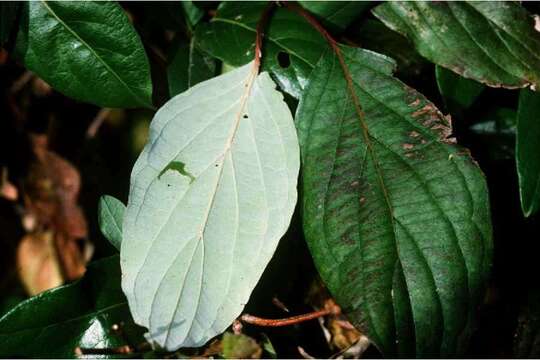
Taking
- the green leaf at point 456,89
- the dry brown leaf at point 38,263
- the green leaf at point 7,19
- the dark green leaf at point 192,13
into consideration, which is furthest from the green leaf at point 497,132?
the dry brown leaf at point 38,263

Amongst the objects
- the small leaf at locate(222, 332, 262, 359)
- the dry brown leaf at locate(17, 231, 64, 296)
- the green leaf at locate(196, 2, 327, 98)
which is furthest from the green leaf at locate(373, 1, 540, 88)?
the dry brown leaf at locate(17, 231, 64, 296)

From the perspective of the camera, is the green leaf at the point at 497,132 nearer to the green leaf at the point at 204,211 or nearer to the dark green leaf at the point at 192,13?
the green leaf at the point at 204,211

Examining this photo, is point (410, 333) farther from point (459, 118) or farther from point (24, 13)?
point (24, 13)

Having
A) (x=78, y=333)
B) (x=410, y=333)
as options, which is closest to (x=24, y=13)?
(x=78, y=333)

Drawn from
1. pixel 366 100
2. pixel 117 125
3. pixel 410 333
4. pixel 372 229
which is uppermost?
pixel 117 125

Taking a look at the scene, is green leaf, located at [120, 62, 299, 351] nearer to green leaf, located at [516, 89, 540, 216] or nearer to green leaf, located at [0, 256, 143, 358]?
green leaf, located at [0, 256, 143, 358]

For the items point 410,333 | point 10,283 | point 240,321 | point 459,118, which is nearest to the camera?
point 410,333
